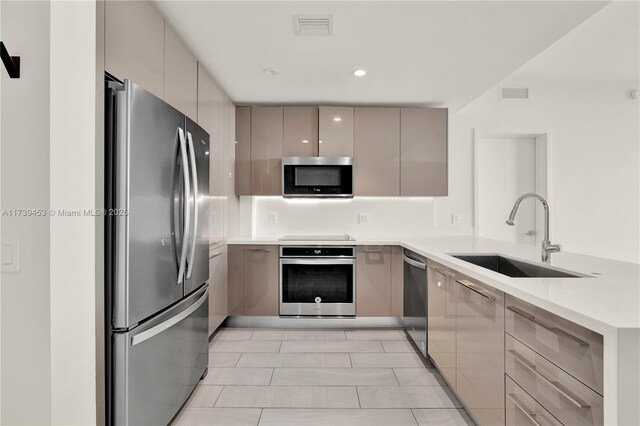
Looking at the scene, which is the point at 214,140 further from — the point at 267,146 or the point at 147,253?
the point at 147,253

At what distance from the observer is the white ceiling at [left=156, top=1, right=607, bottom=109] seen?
195 cm

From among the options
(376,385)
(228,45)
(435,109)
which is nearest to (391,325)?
(376,385)

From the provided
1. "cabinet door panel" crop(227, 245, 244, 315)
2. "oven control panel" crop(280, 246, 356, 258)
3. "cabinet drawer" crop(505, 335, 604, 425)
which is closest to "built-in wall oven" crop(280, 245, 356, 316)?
"oven control panel" crop(280, 246, 356, 258)

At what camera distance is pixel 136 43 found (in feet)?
5.58

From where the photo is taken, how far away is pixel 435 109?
373cm

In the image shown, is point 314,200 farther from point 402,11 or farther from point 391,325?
point 402,11

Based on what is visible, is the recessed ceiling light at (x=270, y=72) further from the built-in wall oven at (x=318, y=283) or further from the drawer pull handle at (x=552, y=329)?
the drawer pull handle at (x=552, y=329)

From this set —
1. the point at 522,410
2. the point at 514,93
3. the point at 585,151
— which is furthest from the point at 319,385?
the point at 585,151

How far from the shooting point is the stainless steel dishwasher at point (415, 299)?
2656mm

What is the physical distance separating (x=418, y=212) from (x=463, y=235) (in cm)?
58

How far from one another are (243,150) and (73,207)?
2.48 metres

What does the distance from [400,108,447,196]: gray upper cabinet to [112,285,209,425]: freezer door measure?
8.32 ft

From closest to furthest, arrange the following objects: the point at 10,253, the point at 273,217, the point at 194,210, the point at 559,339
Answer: the point at 559,339, the point at 10,253, the point at 194,210, the point at 273,217

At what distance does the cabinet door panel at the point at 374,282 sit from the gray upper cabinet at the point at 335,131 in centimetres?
109
